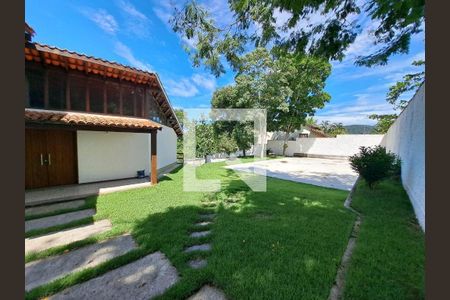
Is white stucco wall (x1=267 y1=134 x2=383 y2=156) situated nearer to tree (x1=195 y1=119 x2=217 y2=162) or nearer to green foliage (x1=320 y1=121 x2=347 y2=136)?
tree (x1=195 y1=119 x2=217 y2=162)

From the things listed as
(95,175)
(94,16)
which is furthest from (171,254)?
(94,16)

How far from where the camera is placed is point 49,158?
736 centimetres

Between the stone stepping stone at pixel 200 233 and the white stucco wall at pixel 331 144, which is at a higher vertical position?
the white stucco wall at pixel 331 144

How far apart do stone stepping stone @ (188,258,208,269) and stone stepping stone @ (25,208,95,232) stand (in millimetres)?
3436

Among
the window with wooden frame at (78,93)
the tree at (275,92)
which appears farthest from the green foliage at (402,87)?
the window with wooden frame at (78,93)

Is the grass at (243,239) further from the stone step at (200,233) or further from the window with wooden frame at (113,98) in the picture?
the window with wooden frame at (113,98)

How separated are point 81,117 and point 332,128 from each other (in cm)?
4722

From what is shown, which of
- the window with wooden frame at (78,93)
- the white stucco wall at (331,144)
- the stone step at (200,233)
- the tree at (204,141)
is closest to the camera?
the stone step at (200,233)

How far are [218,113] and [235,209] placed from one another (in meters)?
18.5

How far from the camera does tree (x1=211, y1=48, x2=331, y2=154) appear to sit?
1916 centimetres

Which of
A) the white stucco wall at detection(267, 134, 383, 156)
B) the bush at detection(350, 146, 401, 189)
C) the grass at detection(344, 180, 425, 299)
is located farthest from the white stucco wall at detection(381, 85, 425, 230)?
the white stucco wall at detection(267, 134, 383, 156)

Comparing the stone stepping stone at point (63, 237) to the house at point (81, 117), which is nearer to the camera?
the stone stepping stone at point (63, 237)

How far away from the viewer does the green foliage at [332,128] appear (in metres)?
41.7

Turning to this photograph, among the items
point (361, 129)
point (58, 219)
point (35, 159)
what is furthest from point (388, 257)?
point (361, 129)
